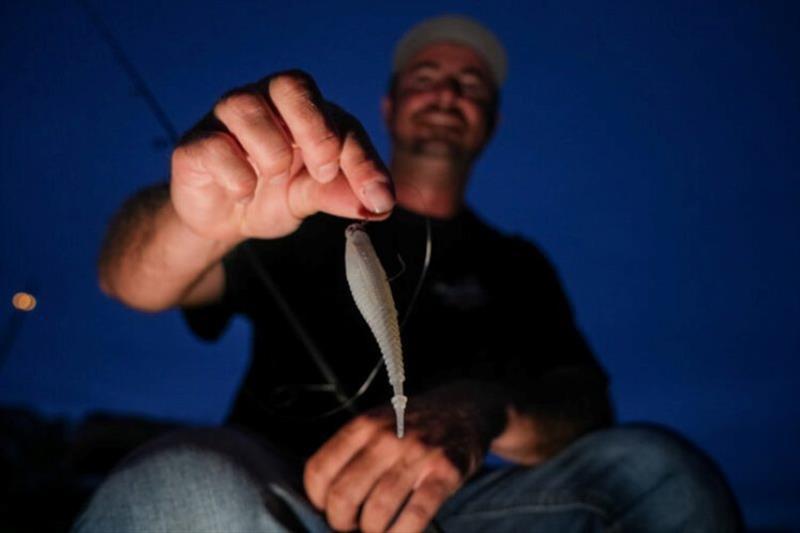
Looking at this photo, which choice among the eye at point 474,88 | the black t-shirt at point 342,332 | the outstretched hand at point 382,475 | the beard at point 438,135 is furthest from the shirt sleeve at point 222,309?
the eye at point 474,88

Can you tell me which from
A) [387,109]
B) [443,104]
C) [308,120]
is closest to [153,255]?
[308,120]

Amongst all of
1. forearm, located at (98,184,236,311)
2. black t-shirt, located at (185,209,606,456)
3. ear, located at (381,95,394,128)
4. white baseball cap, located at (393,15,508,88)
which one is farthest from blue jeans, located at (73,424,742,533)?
white baseball cap, located at (393,15,508,88)

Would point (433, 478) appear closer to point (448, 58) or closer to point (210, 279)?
point (210, 279)

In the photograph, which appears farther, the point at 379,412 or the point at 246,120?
the point at 379,412

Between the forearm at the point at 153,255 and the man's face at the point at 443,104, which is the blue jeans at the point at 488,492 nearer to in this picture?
the forearm at the point at 153,255

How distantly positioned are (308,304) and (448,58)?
1808 millimetres

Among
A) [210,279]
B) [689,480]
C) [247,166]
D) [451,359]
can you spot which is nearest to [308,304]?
[210,279]

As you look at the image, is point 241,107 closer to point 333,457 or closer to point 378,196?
point 378,196

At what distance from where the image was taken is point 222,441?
1.11 m

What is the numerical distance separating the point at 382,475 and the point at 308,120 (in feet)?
2.69

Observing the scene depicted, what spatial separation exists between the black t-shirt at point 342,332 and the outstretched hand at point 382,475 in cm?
39

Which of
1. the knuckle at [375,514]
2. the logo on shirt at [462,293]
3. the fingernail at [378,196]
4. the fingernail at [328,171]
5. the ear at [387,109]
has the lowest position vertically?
the logo on shirt at [462,293]

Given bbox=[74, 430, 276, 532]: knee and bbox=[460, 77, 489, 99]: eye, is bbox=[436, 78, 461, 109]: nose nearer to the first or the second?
bbox=[460, 77, 489, 99]: eye

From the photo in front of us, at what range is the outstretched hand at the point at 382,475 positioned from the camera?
117cm
